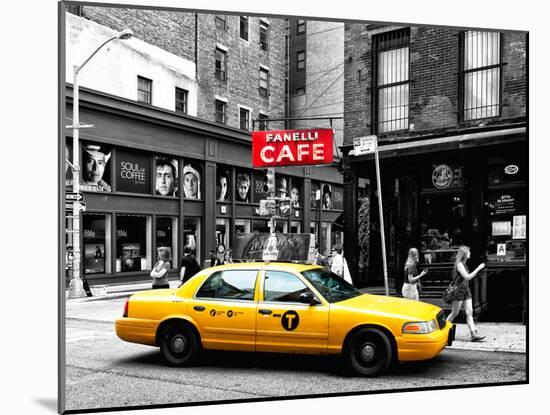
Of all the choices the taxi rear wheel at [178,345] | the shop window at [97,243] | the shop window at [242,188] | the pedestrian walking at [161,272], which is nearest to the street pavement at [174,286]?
the pedestrian walking at [161,272]

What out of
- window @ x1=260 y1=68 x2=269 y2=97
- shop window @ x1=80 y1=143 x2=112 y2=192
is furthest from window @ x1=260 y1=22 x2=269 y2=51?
shop window @ x1=80 y1=143 x2=112 y2=192

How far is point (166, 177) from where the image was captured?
824cm

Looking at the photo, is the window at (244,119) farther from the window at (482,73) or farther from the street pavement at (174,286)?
the window at (482,73)

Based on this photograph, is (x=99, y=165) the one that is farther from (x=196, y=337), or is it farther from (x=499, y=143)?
(x=499, y=143)

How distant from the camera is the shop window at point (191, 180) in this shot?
27.1 feet

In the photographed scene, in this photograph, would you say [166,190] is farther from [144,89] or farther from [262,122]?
[262,122]

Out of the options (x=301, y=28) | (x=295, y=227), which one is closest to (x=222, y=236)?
(x=295, y=227)

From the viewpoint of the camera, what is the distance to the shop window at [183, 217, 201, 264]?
8.05 meters

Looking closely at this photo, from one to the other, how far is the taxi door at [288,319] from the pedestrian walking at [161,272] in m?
1.23

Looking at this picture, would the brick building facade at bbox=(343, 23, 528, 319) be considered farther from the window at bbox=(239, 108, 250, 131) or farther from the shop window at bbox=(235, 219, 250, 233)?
the shop window at bbox=(235, 219, 250, 233)

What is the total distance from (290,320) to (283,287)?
1.37ft

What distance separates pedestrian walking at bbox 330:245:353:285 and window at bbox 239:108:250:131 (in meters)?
2.07

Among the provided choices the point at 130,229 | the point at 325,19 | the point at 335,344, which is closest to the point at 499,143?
the point at 325,19

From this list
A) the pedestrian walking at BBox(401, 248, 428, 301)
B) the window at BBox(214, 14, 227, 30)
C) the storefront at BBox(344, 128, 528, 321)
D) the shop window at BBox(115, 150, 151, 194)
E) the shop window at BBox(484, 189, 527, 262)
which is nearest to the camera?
the shop window at BBox(115, 150, 151, 194)
